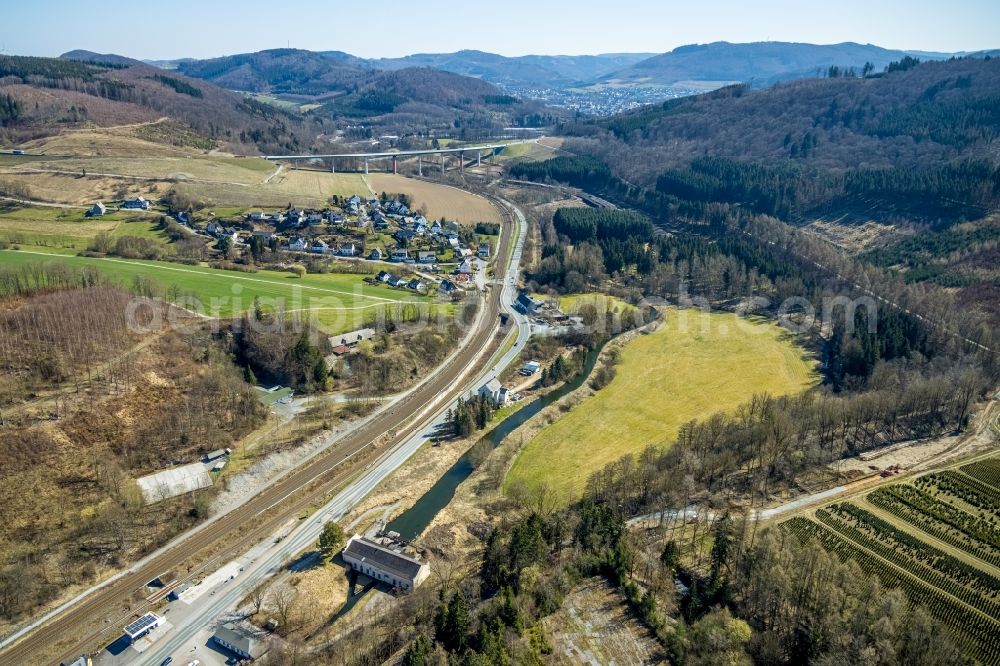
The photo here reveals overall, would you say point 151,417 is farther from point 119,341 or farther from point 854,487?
point 854,487

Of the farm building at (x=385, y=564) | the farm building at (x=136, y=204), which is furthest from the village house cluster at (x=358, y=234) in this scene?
the farm building at (x=385, y=564)

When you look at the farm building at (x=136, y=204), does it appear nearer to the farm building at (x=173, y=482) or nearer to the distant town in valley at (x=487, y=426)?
the distant town in valley at (x=487, y=426)

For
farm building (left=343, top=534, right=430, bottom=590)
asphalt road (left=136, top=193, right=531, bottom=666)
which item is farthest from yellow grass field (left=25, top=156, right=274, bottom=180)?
farm building (left=343, top=534, right=430, bottom=590)

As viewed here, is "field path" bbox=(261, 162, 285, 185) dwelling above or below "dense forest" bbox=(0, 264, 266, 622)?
above

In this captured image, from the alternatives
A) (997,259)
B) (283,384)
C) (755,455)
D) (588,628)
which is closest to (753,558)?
(588,628)

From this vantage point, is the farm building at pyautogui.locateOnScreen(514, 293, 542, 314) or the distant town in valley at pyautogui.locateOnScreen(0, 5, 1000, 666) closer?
the distant town in valley at pyautogui.locateOnScreen(0, 5, 1000, 666)

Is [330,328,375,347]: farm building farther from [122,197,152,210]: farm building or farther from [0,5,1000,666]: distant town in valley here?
[122,197,152,210]: farm building

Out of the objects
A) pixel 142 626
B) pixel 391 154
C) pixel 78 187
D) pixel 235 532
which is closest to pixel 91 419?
pixel 235 532
